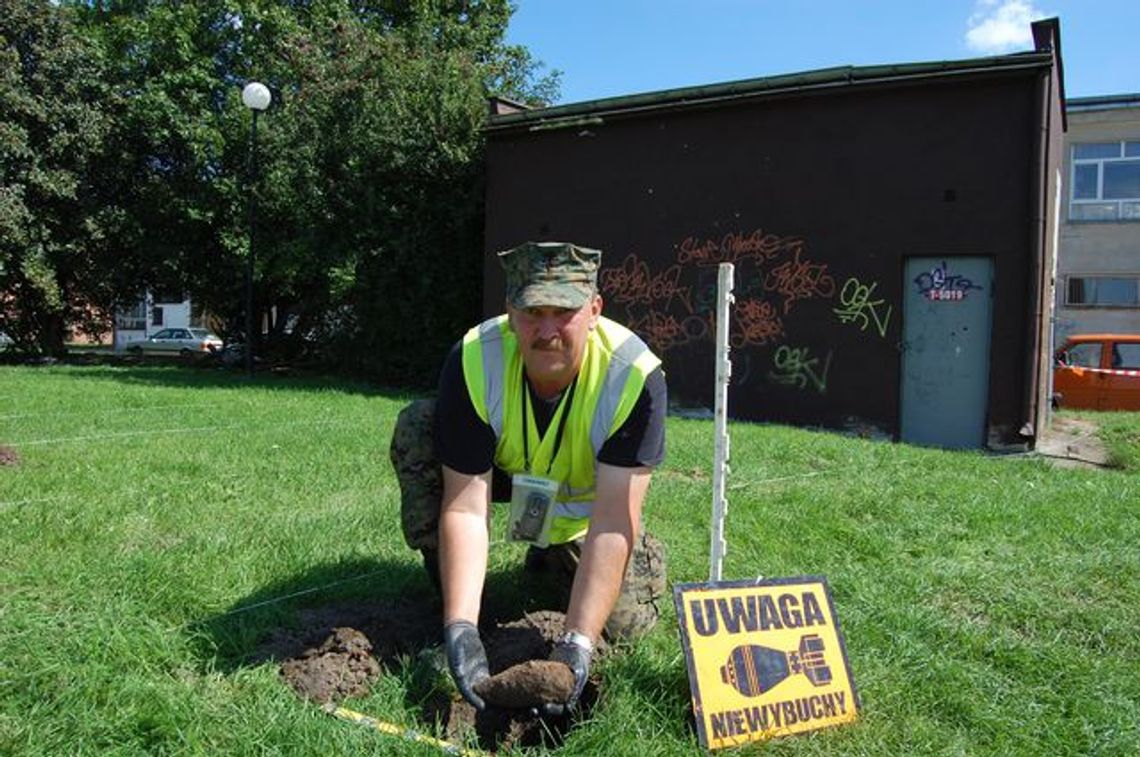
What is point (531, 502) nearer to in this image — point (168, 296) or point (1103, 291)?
point (168, 296)

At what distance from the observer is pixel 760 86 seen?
1166 cm

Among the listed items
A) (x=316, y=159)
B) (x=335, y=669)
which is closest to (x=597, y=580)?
(x=335, y=669)

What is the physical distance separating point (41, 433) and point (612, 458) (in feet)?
22.0

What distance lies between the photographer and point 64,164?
19.8 meters

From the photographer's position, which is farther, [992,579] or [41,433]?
[41,433]

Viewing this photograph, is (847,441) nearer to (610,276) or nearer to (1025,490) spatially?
(1025,490)

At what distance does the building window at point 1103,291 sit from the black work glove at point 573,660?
25.8 meters

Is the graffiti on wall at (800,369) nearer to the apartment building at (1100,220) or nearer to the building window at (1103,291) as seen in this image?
the apartment building at (1100,220)

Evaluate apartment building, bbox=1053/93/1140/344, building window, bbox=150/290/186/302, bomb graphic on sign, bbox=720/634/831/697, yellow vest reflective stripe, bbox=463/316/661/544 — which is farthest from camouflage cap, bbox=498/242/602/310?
apartment building, bbox=1053/93/1140/344

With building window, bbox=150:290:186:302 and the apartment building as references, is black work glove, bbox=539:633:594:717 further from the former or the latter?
the apartment building

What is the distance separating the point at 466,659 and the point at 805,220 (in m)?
10.0

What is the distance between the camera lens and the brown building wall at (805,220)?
10.5 m

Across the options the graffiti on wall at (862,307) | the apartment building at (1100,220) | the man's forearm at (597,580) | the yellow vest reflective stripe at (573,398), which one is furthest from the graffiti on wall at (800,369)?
the apartment building at (1100,220)

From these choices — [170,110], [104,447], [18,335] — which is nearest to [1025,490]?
[104,447]
